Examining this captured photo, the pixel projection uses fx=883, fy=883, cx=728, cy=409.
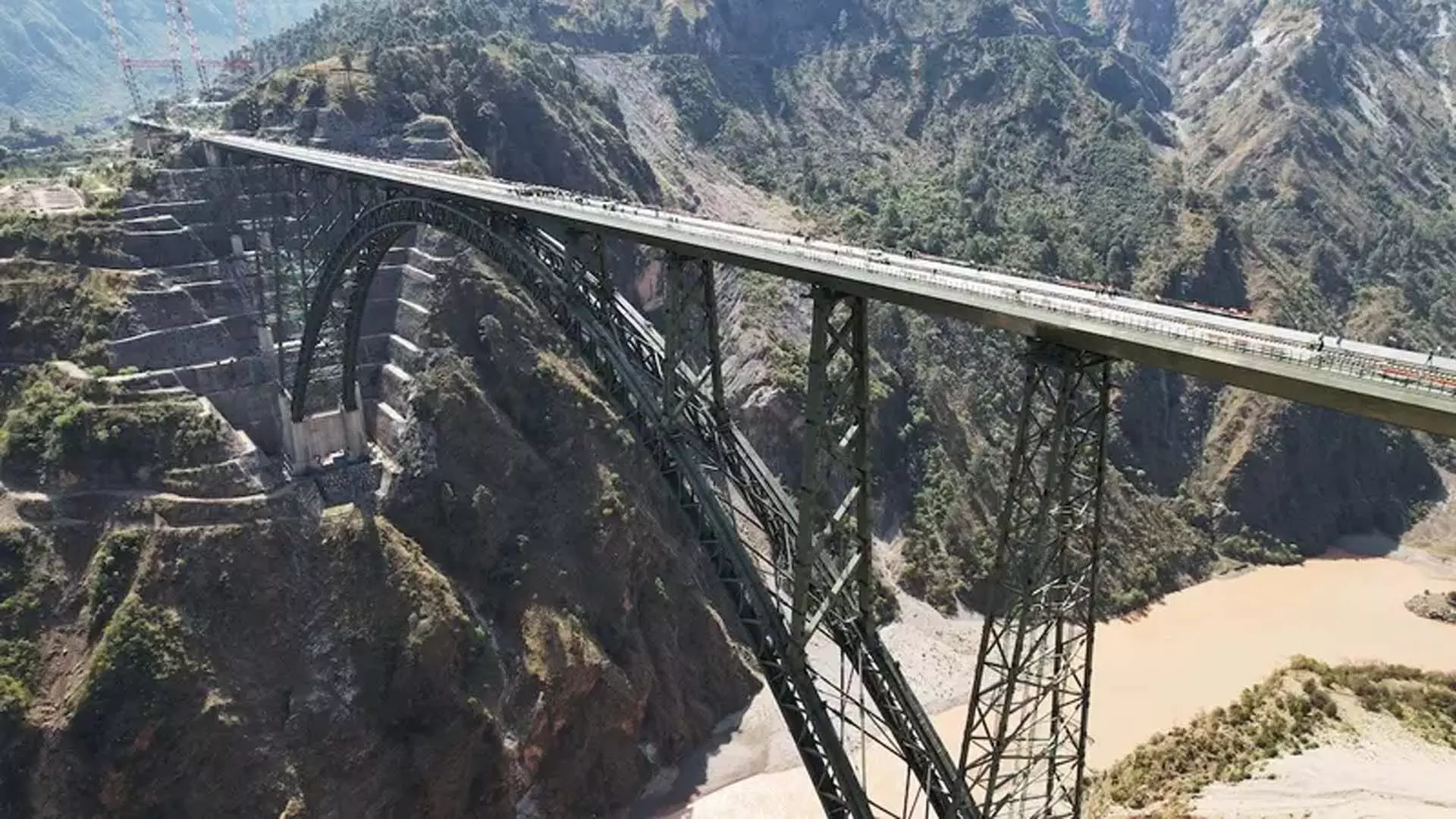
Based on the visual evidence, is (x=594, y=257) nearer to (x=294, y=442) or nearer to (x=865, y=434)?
(x=865, y=434)

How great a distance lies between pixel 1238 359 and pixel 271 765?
127 feet

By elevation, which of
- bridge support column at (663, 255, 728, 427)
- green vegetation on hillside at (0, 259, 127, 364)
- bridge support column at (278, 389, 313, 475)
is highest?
bridge support column at (663, 255, 728, 427)

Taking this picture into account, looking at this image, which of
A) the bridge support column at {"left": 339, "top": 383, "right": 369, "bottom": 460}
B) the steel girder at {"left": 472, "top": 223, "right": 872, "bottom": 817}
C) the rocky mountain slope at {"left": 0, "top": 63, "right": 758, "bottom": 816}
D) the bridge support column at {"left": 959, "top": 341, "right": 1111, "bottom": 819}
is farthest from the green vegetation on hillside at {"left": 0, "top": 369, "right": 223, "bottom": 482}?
the bridge support column at {"left": 959, "top": 341, "right": 1111, "bottom": 819}

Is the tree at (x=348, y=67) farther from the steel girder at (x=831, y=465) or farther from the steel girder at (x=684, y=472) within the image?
the steel girder at (x=831, y=465)

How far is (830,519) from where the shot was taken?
2027 centimetres

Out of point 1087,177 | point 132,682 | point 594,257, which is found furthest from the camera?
point 1087,177

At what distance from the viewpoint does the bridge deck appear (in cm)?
1249

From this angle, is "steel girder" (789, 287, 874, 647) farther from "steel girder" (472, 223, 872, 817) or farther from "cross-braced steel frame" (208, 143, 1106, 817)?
"steel girder" (472, 223, 872, 817)

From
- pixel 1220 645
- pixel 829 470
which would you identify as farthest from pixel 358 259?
pixel 1220 645

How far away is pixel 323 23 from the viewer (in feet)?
458

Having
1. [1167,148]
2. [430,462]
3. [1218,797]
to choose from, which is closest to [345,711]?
[430,462]

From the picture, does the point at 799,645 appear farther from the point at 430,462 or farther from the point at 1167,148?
the point at 1167,148

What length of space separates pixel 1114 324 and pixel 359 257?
37322 millimetres

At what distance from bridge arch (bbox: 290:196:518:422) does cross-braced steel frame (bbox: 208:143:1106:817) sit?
0.84ft
